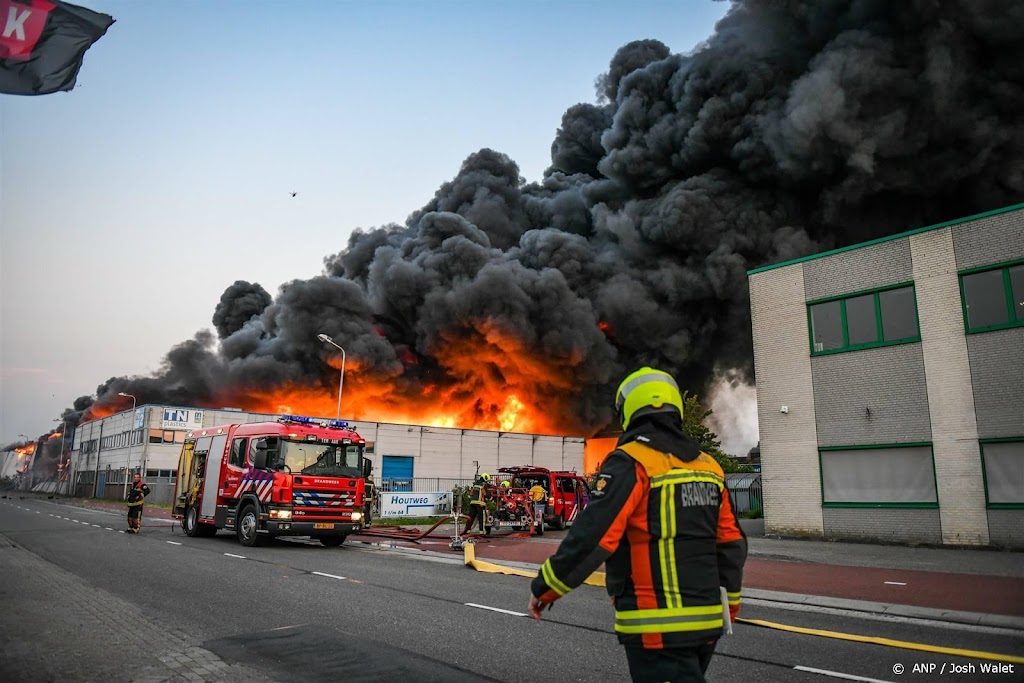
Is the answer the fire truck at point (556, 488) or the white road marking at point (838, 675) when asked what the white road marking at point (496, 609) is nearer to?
the white road marking at point (838, 675)

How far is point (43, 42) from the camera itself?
6.55 metres

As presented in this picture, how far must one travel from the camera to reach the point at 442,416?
4522 cm

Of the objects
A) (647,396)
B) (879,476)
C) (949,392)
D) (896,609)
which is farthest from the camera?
(879,476)

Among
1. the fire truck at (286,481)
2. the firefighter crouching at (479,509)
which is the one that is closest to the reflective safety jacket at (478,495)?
the firefighter crouching at (479,509)

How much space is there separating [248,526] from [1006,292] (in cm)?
1527

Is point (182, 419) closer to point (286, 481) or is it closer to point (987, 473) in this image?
point (286, 481)

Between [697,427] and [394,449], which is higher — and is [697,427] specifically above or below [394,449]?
above

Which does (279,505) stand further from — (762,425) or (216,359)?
(216,359)

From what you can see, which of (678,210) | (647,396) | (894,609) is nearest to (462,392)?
(678,210)

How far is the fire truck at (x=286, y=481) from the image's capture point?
12.9 meters

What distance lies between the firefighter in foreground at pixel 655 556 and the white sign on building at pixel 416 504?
1995 centimetres

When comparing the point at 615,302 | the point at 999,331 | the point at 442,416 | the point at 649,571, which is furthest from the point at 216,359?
the point at 649,571

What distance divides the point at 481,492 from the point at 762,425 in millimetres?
6913

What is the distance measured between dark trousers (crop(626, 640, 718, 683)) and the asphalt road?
2328 millimetres
